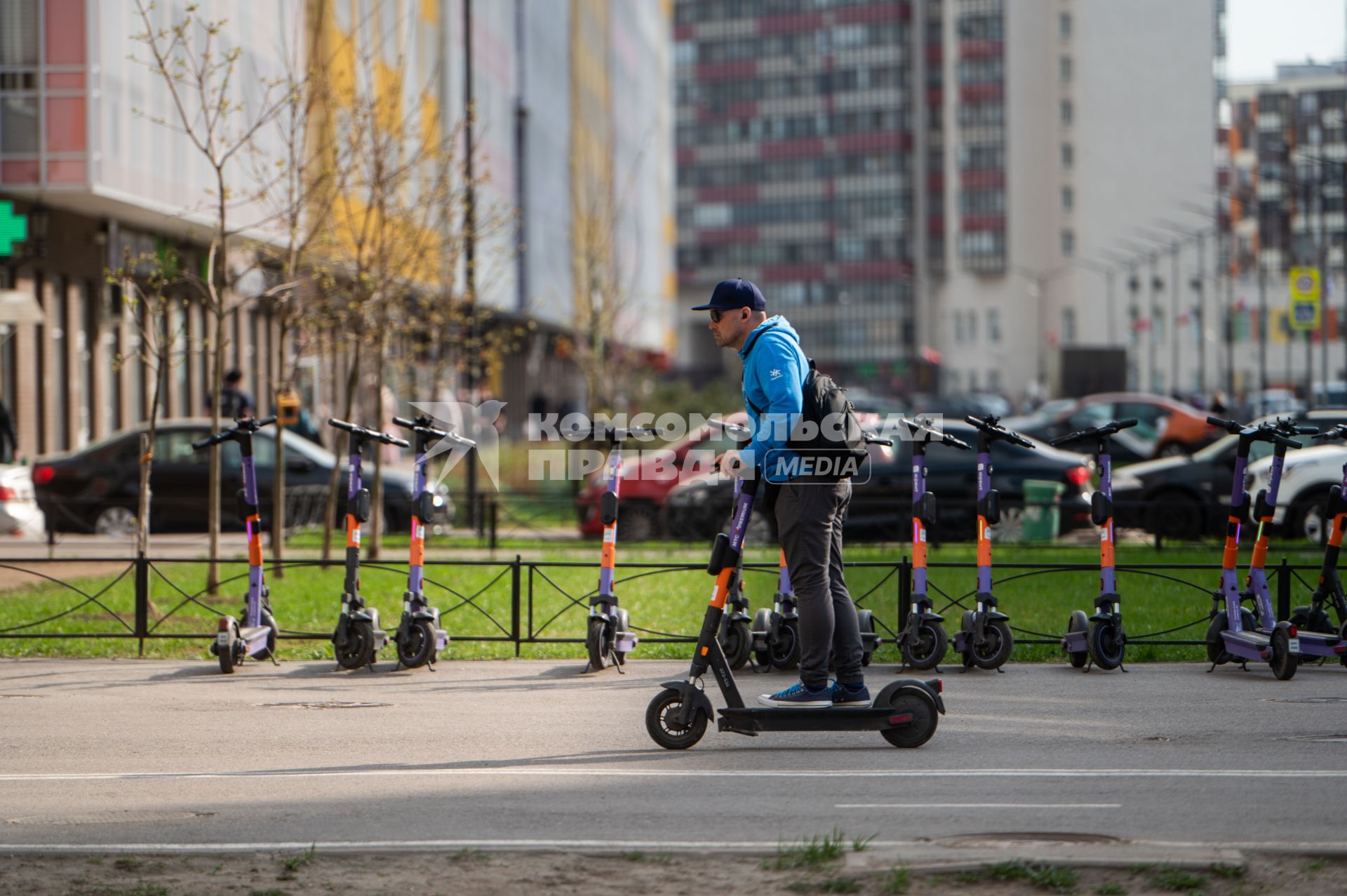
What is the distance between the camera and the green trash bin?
20.8 m

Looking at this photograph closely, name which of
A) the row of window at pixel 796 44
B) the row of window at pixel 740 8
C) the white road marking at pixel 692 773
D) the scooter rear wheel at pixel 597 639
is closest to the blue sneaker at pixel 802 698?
the white road marking at pixel 692 773

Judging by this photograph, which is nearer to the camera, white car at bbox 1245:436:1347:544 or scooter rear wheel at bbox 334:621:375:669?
scooter rear wheel at bbox 334:621:375:669

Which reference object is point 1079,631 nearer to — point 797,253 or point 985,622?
point 985,622

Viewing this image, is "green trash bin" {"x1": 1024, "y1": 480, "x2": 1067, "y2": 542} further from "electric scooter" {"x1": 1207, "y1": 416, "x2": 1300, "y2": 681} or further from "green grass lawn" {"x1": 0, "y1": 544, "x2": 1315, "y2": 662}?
"electric scooter" {"x1": 1207, "y1": 416, "x2": 1300, "y2": 681}

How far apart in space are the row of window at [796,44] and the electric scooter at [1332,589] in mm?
129379

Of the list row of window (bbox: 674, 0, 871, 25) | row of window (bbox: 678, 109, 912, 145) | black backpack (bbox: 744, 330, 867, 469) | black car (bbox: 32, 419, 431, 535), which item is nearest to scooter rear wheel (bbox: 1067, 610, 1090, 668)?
black backpack (bbox: 744, 330, 867, 469)

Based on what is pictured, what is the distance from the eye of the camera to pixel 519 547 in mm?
21875

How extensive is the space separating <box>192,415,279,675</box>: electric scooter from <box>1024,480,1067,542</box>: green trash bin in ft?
35.5

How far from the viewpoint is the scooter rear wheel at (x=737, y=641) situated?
435 inches

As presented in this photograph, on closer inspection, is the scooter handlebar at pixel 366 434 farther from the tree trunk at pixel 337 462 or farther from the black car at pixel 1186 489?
the black car at pixel 1186 489

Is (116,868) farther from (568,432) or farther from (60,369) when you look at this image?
(60,369)

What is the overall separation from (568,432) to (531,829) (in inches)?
162

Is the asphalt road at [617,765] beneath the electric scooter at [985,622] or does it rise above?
beneath

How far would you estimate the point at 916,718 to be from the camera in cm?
842
